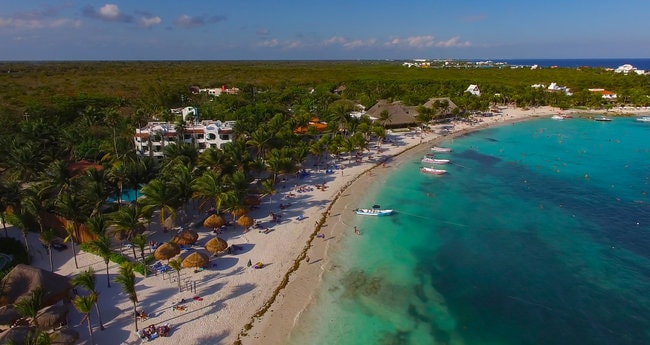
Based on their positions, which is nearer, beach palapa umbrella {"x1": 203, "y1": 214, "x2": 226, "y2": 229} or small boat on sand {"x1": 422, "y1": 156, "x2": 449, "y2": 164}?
beach palapa umbrella {"x1": 203, "y1": 214, "x2": 226, "y2": 229}

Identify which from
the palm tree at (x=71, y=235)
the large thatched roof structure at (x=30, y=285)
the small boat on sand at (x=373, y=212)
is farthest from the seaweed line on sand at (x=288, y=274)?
the palm tree at (x=71, y=235)

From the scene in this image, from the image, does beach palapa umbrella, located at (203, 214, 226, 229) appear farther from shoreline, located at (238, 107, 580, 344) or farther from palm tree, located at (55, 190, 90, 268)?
palm tree, located at (55, 190, 90, 268)

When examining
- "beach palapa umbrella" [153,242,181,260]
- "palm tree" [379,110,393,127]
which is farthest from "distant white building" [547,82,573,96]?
"beach palapa umbrella" [153,242,181,260]

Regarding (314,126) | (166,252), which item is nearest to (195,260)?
(166,252)

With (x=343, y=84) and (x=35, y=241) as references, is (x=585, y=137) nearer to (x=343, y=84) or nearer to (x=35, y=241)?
(x=343, y=84)

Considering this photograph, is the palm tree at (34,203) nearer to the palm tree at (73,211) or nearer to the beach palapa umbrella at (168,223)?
the palm tree at (73,211)

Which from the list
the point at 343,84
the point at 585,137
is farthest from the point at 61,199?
the point at 343,84
